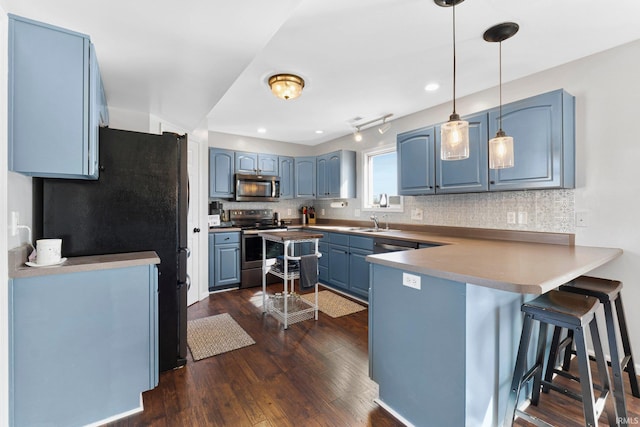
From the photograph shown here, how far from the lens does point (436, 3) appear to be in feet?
5.44

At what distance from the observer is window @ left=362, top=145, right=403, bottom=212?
4070mm

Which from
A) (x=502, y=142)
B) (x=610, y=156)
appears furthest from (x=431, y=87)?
(x=610, y=156)

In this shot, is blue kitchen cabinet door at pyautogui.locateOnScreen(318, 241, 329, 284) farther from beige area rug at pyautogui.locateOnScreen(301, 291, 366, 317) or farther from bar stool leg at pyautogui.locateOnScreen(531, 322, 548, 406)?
bar stool leg at pyautogui.locateOnScreen(531, 322, 548, 406)

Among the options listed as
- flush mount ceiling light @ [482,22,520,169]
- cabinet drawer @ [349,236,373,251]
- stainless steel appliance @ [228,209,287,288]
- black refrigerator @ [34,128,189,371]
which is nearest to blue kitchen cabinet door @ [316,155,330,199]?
stainless steel appliance @ [228,209,287,288]

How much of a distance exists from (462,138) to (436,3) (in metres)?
0.80

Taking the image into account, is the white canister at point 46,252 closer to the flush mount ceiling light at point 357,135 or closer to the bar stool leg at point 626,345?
the bar stool leg at point 626,345

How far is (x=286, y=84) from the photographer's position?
2.55 m

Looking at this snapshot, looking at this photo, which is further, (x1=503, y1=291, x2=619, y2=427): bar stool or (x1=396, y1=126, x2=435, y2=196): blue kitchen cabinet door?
(x1=396, y1=126, x2=435, y2=196): blue kitchen cabinet door

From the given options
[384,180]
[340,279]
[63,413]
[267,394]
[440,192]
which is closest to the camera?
[63,413]

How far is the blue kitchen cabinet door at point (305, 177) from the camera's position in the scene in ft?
16.7

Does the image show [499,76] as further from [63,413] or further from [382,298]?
[63,413]

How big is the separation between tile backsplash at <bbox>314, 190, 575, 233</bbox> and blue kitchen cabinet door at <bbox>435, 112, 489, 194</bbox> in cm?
35

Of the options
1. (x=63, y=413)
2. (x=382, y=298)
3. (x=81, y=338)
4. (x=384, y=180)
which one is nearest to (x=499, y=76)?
(x=384, y=180)

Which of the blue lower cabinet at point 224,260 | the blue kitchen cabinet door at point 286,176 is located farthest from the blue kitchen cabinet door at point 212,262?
the blue kitchen cabinet door at point 286,176
